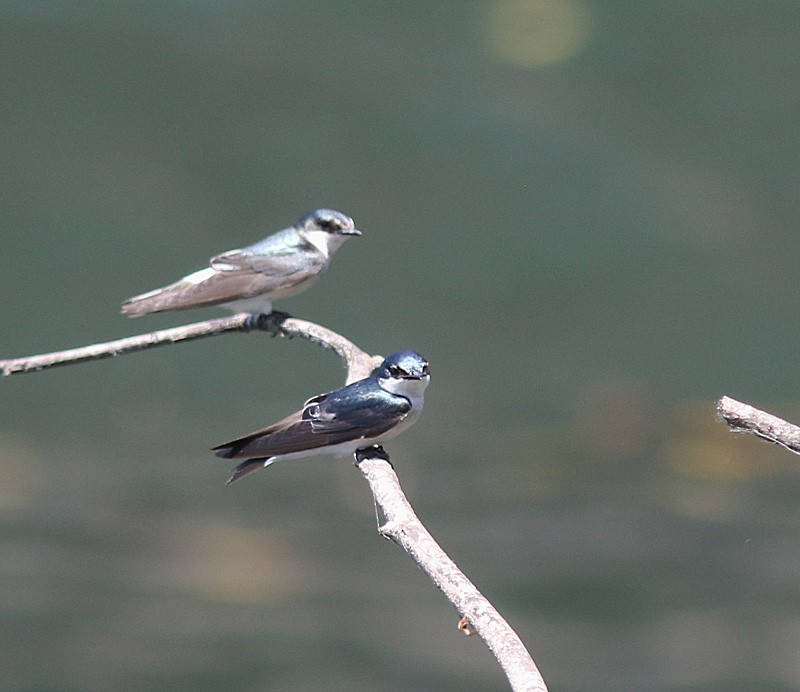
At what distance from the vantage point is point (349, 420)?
10.4 ft

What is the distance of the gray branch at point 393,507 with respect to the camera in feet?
6.77

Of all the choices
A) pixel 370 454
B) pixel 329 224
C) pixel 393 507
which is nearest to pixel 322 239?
pixel 329 224

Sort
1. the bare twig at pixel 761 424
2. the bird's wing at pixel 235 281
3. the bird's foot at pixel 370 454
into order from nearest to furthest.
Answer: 1. the bare twig at pixel 761 424
2. the bird's foot at pixel 370 454
3. the bird's wing at pixel 235 281

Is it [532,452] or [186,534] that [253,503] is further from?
[532,452]

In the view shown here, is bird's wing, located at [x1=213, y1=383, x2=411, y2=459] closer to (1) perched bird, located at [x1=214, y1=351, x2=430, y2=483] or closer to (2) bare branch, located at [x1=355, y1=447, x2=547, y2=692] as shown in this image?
(1) perched bird, located at [x1=214, y1=351, x2=430, y2=483]

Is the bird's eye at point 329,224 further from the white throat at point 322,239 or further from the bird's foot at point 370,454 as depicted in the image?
the bird's foot at point 370,454

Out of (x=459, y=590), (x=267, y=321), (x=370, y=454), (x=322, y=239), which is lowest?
(x=459, y=590)

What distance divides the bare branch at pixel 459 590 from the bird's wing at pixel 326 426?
0.34 m

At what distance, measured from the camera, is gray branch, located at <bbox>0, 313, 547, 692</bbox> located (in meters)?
2.06

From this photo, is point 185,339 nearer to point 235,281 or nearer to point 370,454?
point 370,454

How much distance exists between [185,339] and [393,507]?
3.23 ft

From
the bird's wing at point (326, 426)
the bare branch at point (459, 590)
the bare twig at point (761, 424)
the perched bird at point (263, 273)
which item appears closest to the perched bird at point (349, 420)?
the bird's wing at point (326, 426)

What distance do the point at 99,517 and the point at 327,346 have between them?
5224 mm

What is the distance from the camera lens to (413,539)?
242cm
